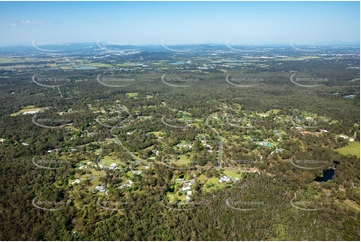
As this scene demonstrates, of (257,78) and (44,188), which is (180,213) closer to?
(44,188)

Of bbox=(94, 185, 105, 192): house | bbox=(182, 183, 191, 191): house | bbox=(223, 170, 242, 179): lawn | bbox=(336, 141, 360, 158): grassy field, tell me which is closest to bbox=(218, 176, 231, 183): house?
bbox=(223, 170, 242, 179): lawn

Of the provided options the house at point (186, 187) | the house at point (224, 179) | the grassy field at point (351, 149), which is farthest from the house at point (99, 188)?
the grassy field at point (351, 149)

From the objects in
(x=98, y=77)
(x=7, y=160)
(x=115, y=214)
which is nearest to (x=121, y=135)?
(x=7, y=160)

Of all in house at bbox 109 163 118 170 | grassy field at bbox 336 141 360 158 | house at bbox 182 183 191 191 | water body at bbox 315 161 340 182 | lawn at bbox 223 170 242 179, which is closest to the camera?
house at bbox 182 183 191 191

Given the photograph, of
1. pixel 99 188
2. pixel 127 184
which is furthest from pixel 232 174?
pixel 99 188

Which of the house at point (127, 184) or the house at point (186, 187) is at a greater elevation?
the house at point (186, 187)

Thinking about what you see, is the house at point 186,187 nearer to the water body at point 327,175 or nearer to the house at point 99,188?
the house at point 99,188

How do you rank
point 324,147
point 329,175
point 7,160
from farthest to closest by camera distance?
point 324,147
point 7,160
point 329,175

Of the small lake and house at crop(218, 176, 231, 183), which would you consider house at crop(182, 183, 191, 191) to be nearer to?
house at crop(218, 176, 231, 183)

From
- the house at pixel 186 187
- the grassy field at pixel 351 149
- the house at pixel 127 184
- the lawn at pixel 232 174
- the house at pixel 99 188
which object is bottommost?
the house at pixel 99 188
